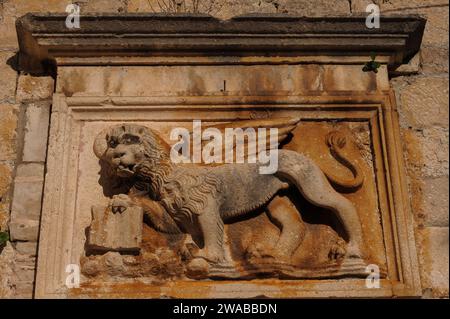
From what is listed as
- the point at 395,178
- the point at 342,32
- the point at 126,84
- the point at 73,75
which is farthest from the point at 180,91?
the point at 395,178

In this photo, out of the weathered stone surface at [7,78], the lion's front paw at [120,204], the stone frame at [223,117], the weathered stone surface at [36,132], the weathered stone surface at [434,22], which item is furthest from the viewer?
the weathered stone surface at [434,22]

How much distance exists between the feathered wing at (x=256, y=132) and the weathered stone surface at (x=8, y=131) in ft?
3.80

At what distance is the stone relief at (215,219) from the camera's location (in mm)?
3760

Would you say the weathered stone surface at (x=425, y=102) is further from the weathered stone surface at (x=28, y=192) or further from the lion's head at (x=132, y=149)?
the weathered stone surface at (x=28, y=192)

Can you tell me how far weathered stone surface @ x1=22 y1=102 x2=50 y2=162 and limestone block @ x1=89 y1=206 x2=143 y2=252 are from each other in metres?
0.64

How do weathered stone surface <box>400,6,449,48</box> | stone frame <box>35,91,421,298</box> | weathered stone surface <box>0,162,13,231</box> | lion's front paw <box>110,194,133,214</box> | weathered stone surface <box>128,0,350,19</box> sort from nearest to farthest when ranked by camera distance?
1. stone frame <box>35,91,421,298</box>
2. lion's front paw <box>110,194,133,214</box>
3. weathered stone surface <box>0,162,13,231</box>
4. weathered stone surface <box>400,6,449,48</box>
5. weathered stone surface <box>128,0,350,19</box>

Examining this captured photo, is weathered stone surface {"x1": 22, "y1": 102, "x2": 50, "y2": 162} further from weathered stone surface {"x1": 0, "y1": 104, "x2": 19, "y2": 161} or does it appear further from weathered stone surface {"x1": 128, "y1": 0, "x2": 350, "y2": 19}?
weathered stone surface {"x1": 128, "y1": 0, "x2": 350, "y2": 19}

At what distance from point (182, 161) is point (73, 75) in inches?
36.3

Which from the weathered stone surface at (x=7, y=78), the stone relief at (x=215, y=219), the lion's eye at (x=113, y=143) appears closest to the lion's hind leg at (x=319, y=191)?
the stone relief at (x=215, y=219)

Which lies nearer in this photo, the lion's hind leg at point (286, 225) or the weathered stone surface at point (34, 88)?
the lion's hind leg at point (286, 225)

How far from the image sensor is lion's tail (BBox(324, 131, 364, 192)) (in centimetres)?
400

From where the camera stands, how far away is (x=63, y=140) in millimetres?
4105

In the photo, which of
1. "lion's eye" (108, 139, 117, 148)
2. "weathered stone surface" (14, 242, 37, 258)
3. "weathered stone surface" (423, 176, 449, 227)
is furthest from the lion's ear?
"weathered stone surface" (423, 176, 449, 227)

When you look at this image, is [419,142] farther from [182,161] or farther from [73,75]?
[73,75]
